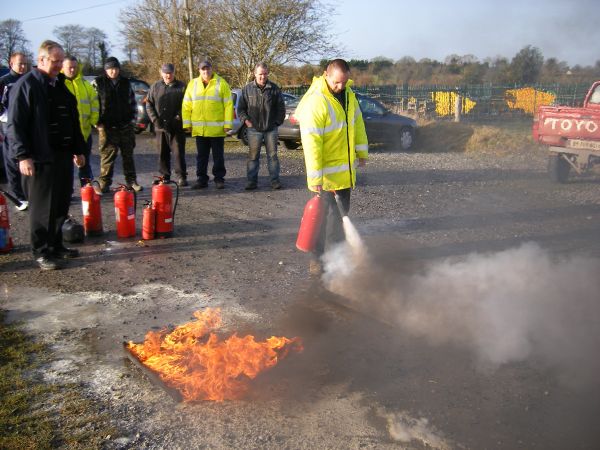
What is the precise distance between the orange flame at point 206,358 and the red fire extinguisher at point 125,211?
9.47 feet

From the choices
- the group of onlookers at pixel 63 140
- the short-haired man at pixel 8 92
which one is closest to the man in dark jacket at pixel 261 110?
the group of onlookers at pixel 63 140

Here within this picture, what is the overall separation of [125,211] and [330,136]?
10.1 feet

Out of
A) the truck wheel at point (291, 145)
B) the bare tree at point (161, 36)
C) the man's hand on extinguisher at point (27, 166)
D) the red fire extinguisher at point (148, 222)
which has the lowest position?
the red fire extinguisher at point (148, 222)

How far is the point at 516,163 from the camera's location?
1344 cm

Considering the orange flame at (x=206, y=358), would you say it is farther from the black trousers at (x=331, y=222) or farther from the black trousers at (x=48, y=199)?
the black trousers at (x=48, y=199)

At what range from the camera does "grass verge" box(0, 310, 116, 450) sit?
2.98 meters

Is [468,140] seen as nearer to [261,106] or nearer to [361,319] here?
[261,106]

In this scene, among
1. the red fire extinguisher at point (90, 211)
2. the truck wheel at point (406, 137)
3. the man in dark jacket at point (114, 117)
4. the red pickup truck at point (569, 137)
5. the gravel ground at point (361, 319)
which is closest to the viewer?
the gravel ground at point (361, 319)

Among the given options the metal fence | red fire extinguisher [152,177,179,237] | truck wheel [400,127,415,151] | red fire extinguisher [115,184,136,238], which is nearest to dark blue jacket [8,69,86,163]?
red fire extinguisher [115,184,136,238]

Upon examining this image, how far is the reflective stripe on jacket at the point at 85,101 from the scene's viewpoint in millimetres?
8125

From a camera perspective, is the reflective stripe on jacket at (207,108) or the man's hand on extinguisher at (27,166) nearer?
the man's hand on extinguisher at (27,166)

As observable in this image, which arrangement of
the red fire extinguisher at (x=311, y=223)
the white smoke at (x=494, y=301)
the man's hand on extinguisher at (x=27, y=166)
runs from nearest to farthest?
1. the white smoke at (x=494, y=301)
2. the red fire extinguisher at (x=311, y=223)
3. the man's hand on extinguisher at (x=27, y=166)

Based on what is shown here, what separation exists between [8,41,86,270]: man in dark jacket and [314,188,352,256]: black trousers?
2871mm

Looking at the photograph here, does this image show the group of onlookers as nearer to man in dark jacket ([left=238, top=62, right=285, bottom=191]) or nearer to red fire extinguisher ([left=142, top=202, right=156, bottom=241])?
red fire extinguisher ([left=142, top=202, right=156, bottom=241])
